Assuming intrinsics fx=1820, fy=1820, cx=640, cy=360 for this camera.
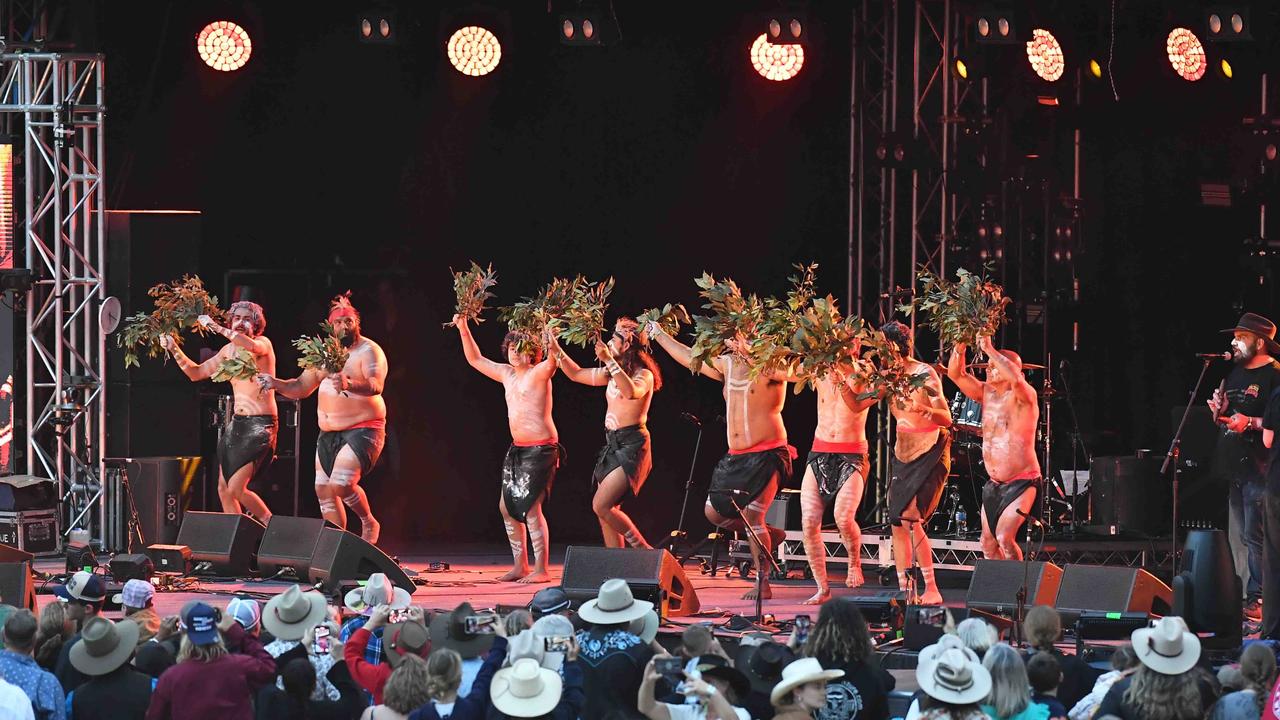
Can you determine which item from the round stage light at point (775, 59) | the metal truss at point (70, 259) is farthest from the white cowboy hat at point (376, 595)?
the round stage light at point (775, 59)

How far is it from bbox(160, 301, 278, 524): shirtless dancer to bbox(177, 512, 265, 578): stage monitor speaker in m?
0.47

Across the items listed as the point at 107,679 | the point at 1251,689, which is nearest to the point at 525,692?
the point at 107,679

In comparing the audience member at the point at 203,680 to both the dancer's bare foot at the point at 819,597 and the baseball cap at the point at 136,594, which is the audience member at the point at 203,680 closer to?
the baseball cap at the point at 136,594

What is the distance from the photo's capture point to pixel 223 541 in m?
13.6

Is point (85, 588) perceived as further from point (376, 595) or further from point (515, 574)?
point (515, 574)

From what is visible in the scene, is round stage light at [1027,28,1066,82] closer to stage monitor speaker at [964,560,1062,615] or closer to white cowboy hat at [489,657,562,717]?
stage monitor speaker at [964,560,1062,615]

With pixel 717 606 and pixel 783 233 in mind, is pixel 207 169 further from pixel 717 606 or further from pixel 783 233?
pixel 717 606

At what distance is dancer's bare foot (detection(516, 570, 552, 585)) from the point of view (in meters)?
13.5

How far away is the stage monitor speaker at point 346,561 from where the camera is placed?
12125mm

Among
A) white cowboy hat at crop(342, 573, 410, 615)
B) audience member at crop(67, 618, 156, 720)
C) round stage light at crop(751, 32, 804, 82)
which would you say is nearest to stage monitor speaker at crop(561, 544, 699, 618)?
white cowboy hat at crop(342, 573, 410, 615)

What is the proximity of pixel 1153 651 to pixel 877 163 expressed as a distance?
896cm

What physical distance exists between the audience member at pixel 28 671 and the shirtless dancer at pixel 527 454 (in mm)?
7247

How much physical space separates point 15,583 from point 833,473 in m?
5.42

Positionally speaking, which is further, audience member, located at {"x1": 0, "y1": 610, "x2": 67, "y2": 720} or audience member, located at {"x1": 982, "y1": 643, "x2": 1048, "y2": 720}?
audience member, located at {"x1": 0, "y1": 610, "x2": 67, "y2": 720}
